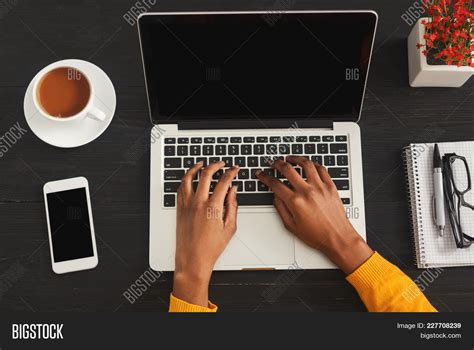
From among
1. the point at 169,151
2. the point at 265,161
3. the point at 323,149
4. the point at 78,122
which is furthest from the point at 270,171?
the point at 78,122

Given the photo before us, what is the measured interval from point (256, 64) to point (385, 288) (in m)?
0.53

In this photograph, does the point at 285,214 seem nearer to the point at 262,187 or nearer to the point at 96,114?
the point at 262,187

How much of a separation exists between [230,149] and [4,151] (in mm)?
518

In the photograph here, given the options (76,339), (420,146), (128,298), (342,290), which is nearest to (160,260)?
(128,298)

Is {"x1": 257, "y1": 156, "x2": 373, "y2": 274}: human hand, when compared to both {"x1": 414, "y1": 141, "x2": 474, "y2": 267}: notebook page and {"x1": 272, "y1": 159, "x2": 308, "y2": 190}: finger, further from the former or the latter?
{"x1": 414, "y1": 141, "x2": 474, "y2": 267}: notebook page

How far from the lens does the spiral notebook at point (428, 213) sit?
3.20 ft

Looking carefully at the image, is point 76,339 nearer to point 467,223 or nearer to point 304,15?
point 304,15

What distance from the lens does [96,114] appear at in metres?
1.00

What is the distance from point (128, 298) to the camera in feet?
3.25

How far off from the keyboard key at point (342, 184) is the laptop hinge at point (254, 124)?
0.41ft

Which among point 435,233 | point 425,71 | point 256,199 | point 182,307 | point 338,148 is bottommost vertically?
point 182,307

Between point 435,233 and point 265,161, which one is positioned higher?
point 265,161

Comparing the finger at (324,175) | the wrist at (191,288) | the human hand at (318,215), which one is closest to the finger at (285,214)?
the human hand at (318,215)

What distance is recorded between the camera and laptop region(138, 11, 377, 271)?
34.9 inches
